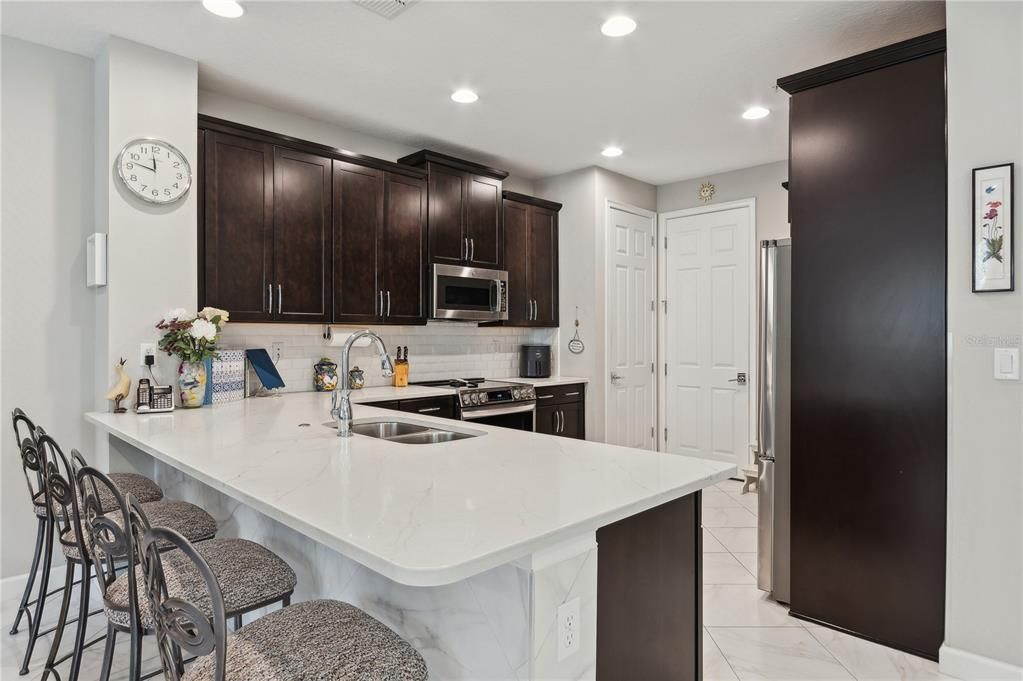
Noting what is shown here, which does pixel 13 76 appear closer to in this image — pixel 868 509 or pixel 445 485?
pixel 445 485

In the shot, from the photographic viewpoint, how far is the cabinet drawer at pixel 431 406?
3.71 meters

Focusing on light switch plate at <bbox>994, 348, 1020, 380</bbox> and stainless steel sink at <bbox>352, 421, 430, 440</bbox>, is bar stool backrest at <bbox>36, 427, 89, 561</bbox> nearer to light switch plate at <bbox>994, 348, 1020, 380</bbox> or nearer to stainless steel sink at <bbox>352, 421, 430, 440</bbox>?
stainless steel sink at <bbox>352, 421, 430, 440</bbox>

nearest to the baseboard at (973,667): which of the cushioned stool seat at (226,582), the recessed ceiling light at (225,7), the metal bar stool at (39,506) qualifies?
the cushioned stool seat at (226,582)

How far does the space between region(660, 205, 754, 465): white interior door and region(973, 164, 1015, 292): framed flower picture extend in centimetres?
293

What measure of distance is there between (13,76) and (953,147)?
4.15 meters

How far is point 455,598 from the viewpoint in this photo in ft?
4.24

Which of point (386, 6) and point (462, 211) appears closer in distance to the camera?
point (386, 6)

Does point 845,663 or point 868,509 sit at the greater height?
point 868,509

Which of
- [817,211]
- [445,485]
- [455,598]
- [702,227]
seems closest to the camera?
[455,598]

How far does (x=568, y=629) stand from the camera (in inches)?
45.0

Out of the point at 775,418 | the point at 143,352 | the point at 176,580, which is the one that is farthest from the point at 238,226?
the point at 775,418

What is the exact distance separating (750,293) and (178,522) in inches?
179

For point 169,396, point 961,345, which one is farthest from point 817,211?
point 169,396

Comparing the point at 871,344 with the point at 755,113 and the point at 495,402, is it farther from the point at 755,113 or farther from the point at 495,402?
the point at 495,402
